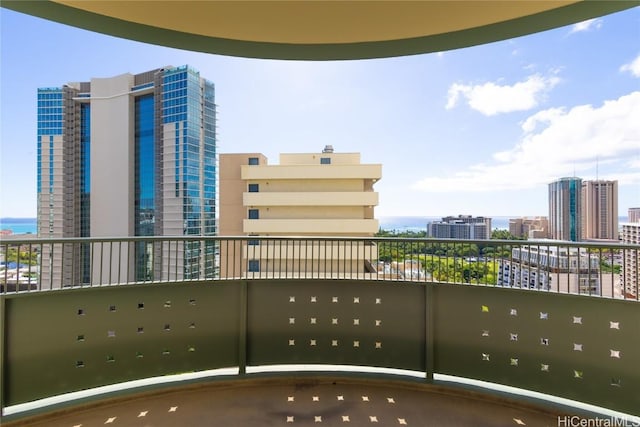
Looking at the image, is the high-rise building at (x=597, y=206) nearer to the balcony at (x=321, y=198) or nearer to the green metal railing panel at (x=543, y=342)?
the green metal railing panel at (x=543, y=342)

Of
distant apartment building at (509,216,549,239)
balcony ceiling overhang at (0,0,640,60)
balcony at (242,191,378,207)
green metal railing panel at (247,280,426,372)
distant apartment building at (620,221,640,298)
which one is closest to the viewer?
balcony ceiling overhang at (0,0,640,60)

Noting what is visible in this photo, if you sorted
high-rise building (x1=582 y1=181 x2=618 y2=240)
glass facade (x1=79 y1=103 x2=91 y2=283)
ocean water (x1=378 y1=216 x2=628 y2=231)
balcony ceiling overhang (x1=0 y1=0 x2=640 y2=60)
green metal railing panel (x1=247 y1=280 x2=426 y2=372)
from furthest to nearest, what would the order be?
glass facade (x1=79 y1=103 x2=91 y2=283), ocean water (x1=378 y1=216 x2=628 y2=231), high-rise building (x1=582 y1=181 x2=618 y2=240), green metal railing panel (x1=247 y1=280 x2=426 y2=372), balcony ceiling overhang (x1=0 y1=0 x2=640 y2=60)

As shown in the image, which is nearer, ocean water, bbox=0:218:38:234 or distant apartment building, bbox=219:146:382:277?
ocean water, bbox=0:218:38:234

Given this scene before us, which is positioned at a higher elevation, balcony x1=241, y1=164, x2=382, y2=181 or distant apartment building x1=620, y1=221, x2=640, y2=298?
balcony x1=241, y1=164, x2=382, y2=181

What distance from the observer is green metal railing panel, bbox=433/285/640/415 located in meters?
1.92

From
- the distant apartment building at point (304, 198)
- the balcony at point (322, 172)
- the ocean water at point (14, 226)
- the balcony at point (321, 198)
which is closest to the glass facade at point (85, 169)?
the distant apartment building at point (304, 198)

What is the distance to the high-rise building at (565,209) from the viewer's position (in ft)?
17.2

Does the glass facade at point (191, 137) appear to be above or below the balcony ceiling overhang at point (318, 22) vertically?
above

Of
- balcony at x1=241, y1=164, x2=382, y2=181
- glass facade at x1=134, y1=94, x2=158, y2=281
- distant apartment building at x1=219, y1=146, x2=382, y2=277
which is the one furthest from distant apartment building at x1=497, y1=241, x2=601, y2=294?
glass facade at x1=134, y1=94, x2=158, y2=281

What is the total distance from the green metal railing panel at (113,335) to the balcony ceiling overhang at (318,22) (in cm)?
198

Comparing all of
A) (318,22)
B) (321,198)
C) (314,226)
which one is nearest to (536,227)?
(318,22)

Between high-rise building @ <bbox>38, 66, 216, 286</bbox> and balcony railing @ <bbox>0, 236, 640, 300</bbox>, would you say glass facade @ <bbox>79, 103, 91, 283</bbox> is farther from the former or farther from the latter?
balcony railing @ <bbox>0, 236, 640, 300</bbox>

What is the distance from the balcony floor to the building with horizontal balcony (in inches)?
37.6

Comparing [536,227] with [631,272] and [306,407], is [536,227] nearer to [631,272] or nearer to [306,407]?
[631,272]
